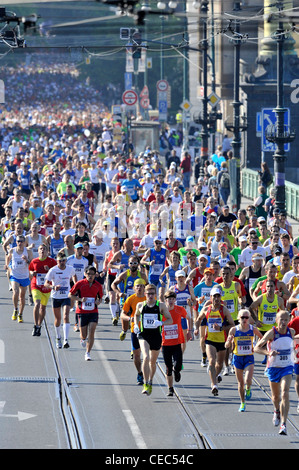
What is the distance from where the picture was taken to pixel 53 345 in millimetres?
19344

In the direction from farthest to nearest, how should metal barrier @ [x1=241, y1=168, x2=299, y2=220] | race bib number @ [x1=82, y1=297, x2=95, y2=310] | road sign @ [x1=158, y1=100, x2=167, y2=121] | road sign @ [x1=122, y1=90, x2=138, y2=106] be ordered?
A: road sign @ [x1=158, y1=100, x2=167, y2=121]
road sign @ [x1=122, y1=90, x2=138, y2=106]
metal barrier @ [x1=241, y1=168, x2=299, y2=220]
race bib number @ [x1=82, y1=297, x2=95, y2=310]

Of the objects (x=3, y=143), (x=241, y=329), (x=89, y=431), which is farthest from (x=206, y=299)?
(x=3, y=143)

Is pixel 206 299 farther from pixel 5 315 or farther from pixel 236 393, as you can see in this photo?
pixel 5 315

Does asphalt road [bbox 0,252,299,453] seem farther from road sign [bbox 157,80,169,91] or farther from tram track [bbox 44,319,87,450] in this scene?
road sign [bbox 157,80,169,91]

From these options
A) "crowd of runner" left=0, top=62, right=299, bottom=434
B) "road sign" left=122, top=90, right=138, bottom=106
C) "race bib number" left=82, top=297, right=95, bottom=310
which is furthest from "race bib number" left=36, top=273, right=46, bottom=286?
A: "road sign" left=122, top=90, right=138, bottom=106

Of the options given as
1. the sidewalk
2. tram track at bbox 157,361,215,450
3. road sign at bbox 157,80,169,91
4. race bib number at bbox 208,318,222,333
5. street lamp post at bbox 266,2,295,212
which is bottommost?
the sidewalk

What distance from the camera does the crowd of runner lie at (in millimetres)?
16031

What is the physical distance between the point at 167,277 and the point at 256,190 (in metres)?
24.4

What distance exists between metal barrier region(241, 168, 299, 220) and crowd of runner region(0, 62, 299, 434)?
5914 millimetres

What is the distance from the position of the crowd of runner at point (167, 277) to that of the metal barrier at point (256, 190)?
19.4ft

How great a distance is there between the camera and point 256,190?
145ft

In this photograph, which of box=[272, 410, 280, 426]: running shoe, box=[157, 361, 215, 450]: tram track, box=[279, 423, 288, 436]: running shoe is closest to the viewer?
box=[157, 361, 215, 450]: tram track

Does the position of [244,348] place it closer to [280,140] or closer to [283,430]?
[283,430]

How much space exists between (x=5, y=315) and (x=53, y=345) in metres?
2.86
